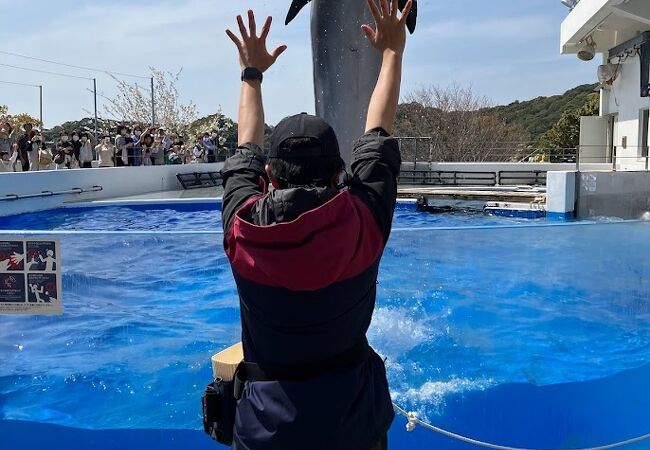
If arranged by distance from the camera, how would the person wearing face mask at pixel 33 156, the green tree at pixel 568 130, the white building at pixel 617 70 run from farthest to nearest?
1. the green tree at pixel 568 130
2. the white building at pixel 617 70
3. the person wearing face mask at pixel 33 156

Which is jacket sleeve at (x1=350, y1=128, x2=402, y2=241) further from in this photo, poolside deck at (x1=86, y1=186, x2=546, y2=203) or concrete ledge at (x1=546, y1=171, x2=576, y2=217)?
poolside deck at (x1=86, y1=186, x2=546, y2=203)

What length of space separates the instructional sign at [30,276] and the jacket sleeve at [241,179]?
1858 millimetres

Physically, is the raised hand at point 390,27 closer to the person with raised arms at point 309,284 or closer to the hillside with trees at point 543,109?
the person with raised arms at point 309,284

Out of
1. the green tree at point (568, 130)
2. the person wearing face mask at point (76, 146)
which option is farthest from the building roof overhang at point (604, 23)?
the person wearing face mask at point (76, 146)

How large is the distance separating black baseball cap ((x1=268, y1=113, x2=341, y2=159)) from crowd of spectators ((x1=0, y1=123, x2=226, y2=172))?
12512 millimetres

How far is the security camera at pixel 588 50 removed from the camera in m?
17.2

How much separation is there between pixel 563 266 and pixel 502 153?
79.1 feet

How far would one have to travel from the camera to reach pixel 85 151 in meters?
15.0

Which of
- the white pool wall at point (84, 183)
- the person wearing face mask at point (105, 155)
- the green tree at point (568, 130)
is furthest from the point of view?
the green tree at point (568, 130)

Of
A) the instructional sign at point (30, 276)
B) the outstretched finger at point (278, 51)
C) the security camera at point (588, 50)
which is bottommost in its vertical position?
the instructional sign at point (30, 276)

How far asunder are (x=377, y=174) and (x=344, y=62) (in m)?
Result: 1.83

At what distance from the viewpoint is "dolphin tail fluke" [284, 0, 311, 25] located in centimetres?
310

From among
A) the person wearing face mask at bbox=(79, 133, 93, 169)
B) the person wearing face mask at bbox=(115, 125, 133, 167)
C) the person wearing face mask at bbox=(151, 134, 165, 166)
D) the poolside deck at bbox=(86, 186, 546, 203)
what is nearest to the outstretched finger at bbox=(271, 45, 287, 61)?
the poolside deck at bbox=(86, 186, 546, 203)

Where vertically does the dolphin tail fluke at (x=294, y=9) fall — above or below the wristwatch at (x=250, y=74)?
above
